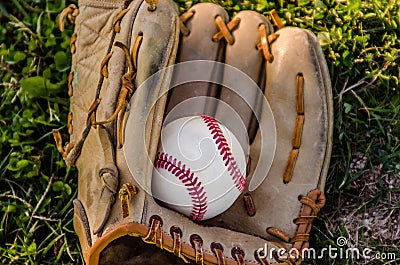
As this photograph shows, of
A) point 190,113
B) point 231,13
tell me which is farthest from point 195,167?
point 231,13

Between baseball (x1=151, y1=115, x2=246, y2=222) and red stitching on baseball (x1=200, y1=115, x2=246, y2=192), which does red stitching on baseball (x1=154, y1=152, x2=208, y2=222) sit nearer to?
baseball (x1=151, y1=115, x2=246, y2=222)

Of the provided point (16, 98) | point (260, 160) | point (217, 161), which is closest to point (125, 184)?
point (217, 161)

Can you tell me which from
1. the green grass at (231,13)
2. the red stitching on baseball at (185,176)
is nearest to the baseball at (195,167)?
the red stitching on baseball at (185,176)

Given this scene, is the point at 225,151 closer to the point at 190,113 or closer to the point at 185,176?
the point at 185,176

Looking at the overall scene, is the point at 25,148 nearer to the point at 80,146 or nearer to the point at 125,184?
the point at 80,146

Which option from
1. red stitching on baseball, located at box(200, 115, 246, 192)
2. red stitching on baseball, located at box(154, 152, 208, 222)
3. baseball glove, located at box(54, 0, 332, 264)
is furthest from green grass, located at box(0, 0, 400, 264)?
red stitching on baseball, located at box(154, 152, 208, 222)

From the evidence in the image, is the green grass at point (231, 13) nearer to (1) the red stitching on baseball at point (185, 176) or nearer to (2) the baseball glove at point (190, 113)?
(2) the baseball glove at point (190, 113)
